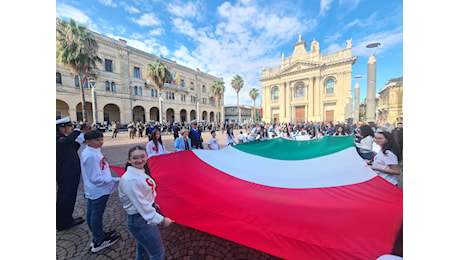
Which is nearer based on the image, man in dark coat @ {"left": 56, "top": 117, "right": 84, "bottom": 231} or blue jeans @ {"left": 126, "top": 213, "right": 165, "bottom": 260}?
blue jeans @ {"left": 126, "top": 213, "right": 165, "bottom": 260}

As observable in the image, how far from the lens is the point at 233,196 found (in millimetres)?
2303

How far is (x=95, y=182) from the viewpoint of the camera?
2137mm

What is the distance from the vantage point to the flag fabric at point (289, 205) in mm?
1706

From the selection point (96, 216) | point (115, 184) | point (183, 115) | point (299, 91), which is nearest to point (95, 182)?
point (115, 184)

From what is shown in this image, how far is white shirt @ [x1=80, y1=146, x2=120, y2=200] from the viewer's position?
7.00ft

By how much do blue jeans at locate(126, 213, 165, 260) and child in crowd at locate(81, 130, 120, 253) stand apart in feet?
3.19

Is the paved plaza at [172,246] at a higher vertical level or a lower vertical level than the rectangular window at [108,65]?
lower

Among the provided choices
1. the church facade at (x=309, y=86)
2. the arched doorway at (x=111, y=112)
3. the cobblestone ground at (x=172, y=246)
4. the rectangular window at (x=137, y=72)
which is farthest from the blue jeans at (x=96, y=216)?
the rectangular window at (x=137, y=72)

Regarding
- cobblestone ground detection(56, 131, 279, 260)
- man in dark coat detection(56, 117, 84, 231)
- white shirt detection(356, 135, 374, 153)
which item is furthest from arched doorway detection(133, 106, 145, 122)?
white shirt detection(356, 135, 374, 153)

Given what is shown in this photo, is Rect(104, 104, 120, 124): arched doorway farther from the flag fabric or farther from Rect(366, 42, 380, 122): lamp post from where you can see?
Rect(366, 42, 380, 122): lamp post

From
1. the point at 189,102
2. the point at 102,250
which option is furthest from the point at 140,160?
the point at 189,102

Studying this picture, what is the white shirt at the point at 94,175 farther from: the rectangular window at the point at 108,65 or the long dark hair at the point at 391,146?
the rectangular window at the point at 108,65

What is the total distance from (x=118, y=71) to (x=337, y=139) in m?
32.1

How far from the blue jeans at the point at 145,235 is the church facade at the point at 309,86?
27096 mm
